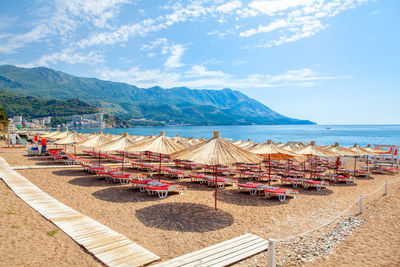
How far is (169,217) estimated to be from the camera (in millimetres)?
7031

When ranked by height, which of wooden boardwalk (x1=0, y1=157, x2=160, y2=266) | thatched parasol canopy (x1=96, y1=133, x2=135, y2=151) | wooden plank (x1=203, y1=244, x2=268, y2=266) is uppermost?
thatched parasol canopy (x1=96, y1=133, x2=135, y2=151)

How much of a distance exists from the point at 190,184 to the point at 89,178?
17.0 feet

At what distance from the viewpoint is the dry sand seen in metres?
4.84

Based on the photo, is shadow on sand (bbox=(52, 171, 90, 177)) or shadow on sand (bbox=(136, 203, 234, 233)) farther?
shadow on sand (bbox=(52, 171, 90, 177))

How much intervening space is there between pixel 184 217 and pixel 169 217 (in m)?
0.46

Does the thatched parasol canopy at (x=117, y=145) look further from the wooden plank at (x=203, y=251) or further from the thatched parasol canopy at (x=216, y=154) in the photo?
the wooden plank at (x=203, y=251)

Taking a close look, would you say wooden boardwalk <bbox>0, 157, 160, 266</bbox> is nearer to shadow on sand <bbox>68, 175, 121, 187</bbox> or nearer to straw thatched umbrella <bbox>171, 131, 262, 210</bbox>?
shadow on sand <bbox>68, 175, 121, 187</bbox>

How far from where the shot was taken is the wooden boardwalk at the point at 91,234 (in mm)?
4344

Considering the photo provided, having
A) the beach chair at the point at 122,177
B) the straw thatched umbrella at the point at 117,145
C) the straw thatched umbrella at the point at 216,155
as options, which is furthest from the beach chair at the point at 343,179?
the straw thatched umbrella at the point at 117,145

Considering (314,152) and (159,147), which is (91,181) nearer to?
(159,147)

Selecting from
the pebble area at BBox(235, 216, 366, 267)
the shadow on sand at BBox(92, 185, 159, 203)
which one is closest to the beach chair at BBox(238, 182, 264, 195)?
the pebble area at BBox(235, 216, 366, 267)

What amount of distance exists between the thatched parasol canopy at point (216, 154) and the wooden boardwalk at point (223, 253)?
2394mm

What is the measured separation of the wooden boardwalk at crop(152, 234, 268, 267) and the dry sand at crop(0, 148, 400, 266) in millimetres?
439

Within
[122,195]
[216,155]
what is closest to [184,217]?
[216,155]
